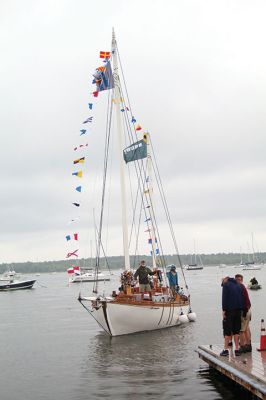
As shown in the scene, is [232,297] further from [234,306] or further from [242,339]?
[242,339]

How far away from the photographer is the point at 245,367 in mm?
12836

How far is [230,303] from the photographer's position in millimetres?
13898

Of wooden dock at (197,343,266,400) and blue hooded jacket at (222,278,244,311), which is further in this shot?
blue hooded jacket at (222,278,244,311)

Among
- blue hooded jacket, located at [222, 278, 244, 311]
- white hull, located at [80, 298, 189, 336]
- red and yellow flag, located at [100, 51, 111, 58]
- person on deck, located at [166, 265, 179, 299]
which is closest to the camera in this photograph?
blue hooded jacket, located at [222, 278, 244, 311]

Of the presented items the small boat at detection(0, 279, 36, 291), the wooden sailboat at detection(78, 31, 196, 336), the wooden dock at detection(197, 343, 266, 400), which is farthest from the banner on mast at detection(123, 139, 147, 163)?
the small boat at detection(0, 279, 36, 291)

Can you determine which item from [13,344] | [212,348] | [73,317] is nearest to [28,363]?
[13,344]

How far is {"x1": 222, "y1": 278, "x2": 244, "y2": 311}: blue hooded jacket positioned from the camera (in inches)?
547

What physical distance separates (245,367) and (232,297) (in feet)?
5.94

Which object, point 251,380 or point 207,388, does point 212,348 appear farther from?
point 251,380

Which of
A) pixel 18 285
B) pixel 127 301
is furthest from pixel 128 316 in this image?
pixel 18 285

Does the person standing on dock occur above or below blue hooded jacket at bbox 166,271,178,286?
below

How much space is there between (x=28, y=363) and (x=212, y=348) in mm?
7917

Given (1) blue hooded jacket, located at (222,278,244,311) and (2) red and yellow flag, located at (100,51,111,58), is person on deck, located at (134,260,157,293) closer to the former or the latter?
(2) red and yellow flag, located at (100,51,111,58)

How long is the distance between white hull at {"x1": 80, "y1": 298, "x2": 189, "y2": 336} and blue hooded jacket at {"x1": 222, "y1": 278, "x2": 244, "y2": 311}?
32.0 feet
